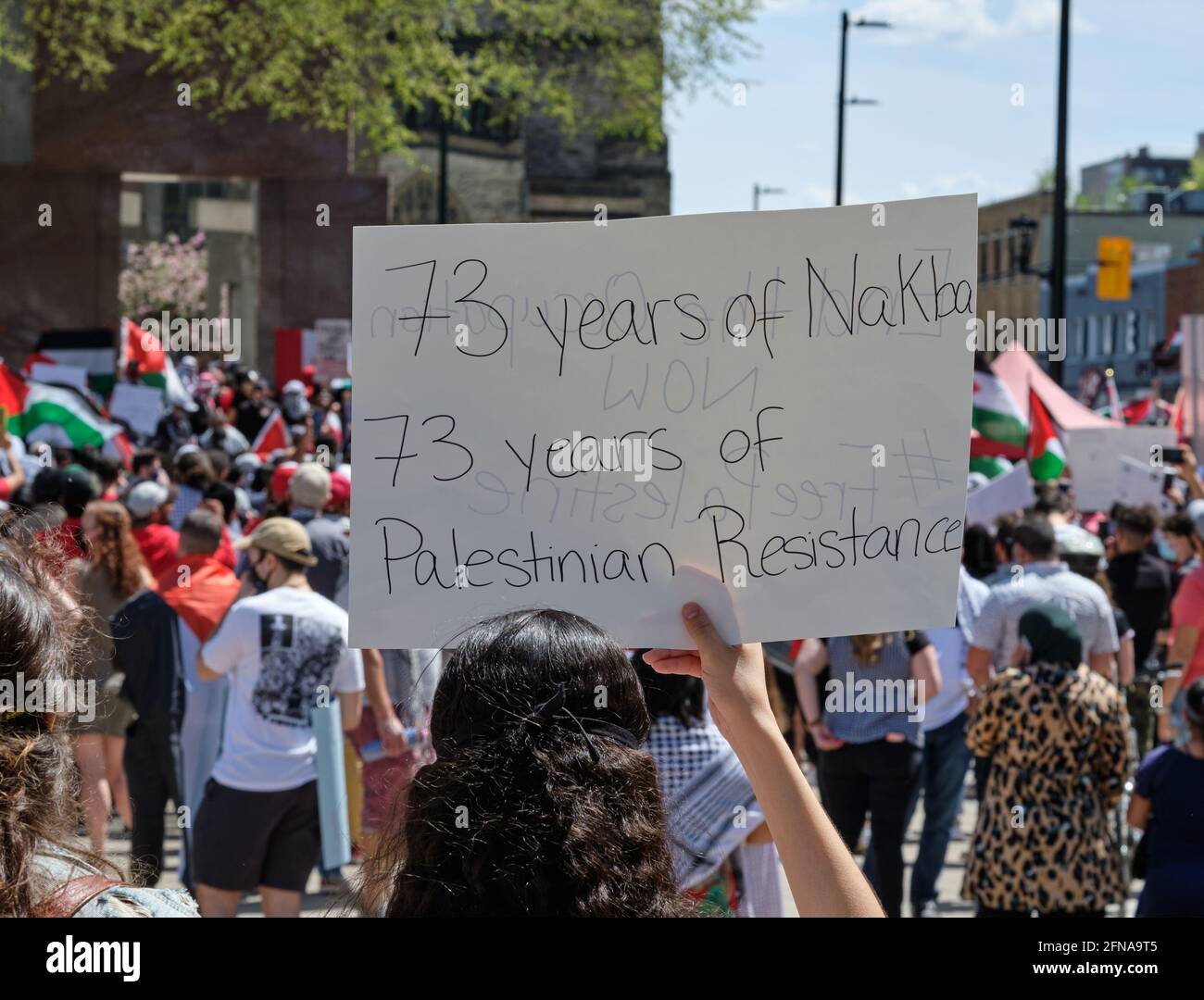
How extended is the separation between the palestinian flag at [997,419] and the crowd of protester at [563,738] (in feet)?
9.51

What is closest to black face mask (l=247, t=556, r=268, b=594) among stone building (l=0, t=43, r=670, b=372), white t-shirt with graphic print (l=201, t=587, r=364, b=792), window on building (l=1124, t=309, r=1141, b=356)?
white t-shirt with graphic print (l=201, t=587, r=364, b=792)

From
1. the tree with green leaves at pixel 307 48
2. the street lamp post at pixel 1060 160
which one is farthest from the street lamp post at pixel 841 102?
the street lamp post at pixel 1060 160

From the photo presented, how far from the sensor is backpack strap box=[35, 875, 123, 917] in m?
1.69

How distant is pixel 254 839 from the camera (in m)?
5.30

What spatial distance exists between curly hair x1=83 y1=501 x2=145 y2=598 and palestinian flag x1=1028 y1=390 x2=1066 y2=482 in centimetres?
687

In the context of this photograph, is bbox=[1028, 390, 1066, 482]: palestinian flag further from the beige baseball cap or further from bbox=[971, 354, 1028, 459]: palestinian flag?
the beige baseball cap

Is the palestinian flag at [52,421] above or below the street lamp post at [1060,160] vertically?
below

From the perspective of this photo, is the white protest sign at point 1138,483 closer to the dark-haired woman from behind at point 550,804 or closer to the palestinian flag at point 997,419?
the palestinian flag at point 997,419

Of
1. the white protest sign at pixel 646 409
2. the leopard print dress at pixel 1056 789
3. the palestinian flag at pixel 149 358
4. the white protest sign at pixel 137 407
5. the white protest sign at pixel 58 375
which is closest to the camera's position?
the white protest sign at pixel 646 409

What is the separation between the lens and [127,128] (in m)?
25.0

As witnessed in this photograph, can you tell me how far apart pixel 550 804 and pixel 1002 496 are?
339 inches

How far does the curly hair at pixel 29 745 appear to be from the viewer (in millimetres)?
1739
